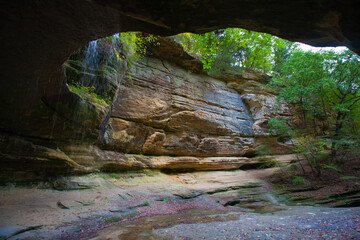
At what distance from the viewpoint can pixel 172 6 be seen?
2910 millimetres

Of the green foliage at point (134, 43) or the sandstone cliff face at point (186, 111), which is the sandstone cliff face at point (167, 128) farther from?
the green foliage at point (134, 43)

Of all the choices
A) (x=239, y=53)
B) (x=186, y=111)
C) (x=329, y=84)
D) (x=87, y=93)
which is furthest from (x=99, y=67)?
(x=239, y=53)

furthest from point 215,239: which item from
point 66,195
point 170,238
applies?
point 66,195

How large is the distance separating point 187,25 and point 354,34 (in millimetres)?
2802

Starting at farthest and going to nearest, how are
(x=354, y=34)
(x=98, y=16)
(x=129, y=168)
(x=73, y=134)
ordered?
1. (x=129, y=168)
2. (x=73, y=134)
3. (x=98, y=16)
4. (x=354, y=34)

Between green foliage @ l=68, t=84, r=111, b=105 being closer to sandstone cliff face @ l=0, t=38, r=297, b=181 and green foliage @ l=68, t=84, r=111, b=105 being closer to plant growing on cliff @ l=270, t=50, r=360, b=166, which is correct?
sandstone cliff face @ l=0, t=38, r=297, b=181

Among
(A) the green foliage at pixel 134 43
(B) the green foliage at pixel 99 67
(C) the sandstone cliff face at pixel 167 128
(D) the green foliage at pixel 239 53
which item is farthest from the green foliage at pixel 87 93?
(D) the green foliage at pixel 239 53

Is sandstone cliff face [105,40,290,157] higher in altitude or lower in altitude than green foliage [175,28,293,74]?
lower

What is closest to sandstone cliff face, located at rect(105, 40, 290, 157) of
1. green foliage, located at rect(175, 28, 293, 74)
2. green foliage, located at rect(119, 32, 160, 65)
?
green foliage, located at rect(119, 32, 160, 65)

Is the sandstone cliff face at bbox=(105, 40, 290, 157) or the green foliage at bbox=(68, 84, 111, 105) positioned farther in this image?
the sandstone cliff face at bbox=(105, 40, 290, 157)

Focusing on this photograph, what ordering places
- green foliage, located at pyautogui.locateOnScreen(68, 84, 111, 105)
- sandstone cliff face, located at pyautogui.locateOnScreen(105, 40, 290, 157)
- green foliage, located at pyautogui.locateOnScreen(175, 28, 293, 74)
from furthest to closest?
green foliage, located at pyautogui.locateOnScreen(175, 28, 293, 74), sandstone cliff face, located at pyautogui.locateOnScreen(105, 40, 290, 157), green foliage, located at pyautogui.locateOnScreen(68, 84, 111, 105)

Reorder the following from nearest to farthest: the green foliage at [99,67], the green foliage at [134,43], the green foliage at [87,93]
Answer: the green foliage at [87,93] < the green foliage at [99,67] < the green foliage at [134,43]

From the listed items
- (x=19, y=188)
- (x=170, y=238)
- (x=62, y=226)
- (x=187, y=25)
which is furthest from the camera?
(x=19, y=188)

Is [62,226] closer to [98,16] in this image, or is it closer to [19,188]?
[19,188]
